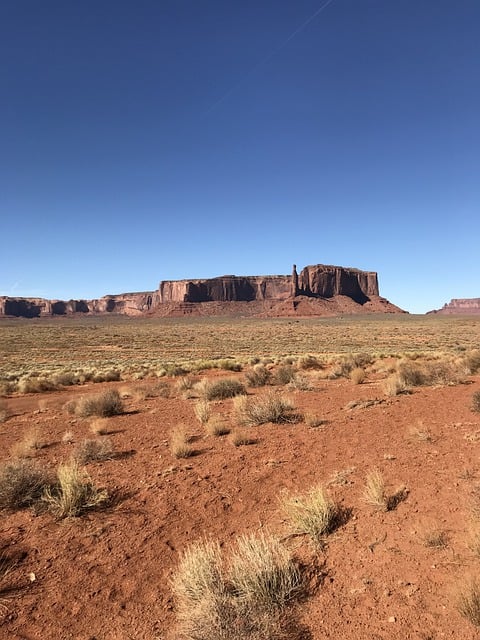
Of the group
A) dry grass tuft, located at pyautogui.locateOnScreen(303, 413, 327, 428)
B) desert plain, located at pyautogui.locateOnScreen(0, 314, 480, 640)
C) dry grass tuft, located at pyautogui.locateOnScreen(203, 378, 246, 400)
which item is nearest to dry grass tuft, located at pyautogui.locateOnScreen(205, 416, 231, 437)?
desert plain, located at pyautogui.locateOnScreen(0, 314, 480, 640)

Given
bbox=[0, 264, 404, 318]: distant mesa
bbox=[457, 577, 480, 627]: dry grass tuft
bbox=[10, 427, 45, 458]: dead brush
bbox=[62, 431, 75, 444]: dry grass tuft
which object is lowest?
bbox=[62, 431, 75, 444]: dry grass tuft

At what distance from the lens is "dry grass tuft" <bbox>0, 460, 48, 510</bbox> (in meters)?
5.43

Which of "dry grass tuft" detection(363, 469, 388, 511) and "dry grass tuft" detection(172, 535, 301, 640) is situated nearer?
"dry grass tuft" detection(172, 535, 301, 640)

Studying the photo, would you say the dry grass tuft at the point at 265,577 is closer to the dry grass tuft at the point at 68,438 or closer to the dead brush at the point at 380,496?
the dead brush at the point at 380,496

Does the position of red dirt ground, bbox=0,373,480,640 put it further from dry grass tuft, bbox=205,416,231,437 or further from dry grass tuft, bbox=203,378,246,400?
dry grass tuft, bbox=203,378,246,400

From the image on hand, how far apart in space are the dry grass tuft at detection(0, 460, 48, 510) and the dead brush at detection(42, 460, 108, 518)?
17cm

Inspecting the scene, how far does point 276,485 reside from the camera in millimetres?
5707

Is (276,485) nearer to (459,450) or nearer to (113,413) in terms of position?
(459,450)

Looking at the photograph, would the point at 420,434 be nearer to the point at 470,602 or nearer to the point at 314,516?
the point at 314,516

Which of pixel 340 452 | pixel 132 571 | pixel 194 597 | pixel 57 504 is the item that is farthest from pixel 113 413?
pixel 194 597

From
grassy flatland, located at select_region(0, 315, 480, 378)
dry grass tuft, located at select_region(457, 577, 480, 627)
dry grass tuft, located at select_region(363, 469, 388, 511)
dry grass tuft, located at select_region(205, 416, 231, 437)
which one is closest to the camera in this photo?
dry grass tuft, located at select_region(457, 577, 480, 627)

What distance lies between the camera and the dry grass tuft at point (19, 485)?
17.8 ft

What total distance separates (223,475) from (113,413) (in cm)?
613

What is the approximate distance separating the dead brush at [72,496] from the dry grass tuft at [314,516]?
257cm
